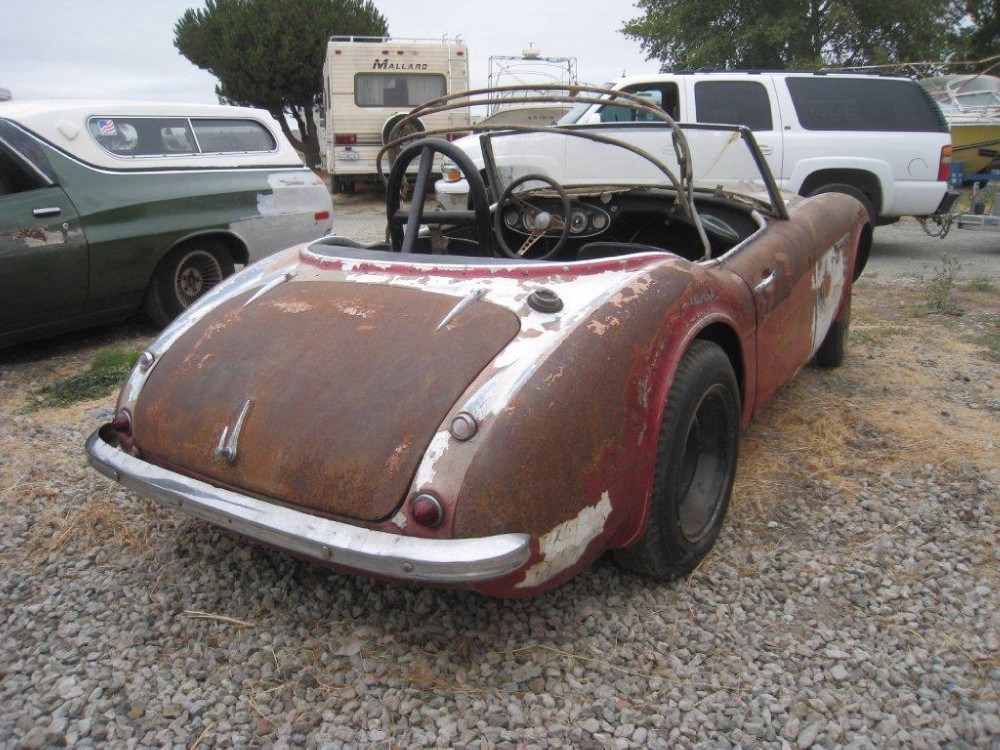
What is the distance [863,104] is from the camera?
7988 mm

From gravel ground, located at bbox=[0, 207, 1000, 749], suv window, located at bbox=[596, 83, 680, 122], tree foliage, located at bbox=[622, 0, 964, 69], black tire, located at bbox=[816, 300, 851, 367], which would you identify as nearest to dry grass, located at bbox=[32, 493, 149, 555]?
gravel ground, located at bbox=[0, 207, 1000, 749]

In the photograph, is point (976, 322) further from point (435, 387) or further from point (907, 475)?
point (435, 387)

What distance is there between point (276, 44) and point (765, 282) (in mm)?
24055

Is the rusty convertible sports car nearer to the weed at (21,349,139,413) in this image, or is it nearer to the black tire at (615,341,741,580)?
the black tire at (615,341,741,580)

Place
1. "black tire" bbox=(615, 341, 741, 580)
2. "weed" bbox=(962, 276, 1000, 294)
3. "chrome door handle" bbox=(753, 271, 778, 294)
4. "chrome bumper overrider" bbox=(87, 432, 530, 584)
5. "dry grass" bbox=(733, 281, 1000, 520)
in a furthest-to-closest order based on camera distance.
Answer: "weed" bbox=(962, 276, 1000, 294), "dry grass" bbox=(733, 281, 1000, 520), "chrome door handle" bbox=(753, 271, 778, 294), "black tire" bbox=(615, 341, 741, 580), "chrome bumper overrider" bbox=(87, 432, 530, 584)

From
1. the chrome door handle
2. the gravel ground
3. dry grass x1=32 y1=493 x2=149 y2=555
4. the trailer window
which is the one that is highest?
the trailer window

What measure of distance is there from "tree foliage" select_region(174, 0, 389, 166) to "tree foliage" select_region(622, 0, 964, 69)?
32.5 feet

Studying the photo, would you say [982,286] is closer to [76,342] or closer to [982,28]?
[76,342]

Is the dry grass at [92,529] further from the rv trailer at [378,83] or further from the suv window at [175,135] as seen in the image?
the rv trailer at [378,83]

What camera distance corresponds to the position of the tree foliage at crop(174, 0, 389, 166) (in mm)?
23500

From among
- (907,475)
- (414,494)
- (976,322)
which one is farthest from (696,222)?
(976,322)

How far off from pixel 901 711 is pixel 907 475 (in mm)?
1474

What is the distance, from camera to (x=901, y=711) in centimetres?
202

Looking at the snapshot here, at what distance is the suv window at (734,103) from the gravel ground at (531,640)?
5.41 meters
